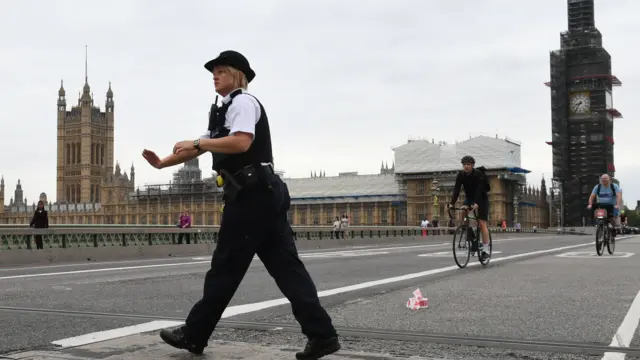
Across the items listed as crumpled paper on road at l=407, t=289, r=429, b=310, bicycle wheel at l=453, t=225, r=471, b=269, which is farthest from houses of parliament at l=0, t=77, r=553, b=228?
crumpled paper on road at l=407, t=289, r=429, b=310

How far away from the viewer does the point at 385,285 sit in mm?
8539

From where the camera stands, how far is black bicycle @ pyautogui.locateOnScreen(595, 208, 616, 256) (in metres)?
14.3

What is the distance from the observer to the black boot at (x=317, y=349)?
3893 mm

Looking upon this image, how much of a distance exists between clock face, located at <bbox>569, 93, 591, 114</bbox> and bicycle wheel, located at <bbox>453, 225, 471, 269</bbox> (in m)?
103

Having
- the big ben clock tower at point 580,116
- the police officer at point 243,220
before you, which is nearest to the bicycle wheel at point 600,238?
the police officer at point 243,220

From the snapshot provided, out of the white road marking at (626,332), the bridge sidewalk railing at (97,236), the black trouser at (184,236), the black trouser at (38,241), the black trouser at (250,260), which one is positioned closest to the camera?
the black trouser at (250,260)

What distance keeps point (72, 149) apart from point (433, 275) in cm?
17058

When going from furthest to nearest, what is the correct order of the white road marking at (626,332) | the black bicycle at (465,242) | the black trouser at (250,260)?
the black bicycle at (465,242), the white road marking at (626,332), the black trouser at (250,260)

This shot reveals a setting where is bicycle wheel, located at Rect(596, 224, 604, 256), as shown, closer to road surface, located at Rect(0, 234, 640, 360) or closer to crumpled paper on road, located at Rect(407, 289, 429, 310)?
road surface, located at Rect(0, 234, 640, 360)

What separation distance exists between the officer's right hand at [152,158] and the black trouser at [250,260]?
433 millimetres

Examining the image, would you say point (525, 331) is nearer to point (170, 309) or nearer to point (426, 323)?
point (426, 323)

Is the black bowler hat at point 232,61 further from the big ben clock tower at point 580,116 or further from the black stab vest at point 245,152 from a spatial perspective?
the big ben clock tower at point 580,116

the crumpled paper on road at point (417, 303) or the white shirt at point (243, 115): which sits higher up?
the white shirt at point (243, 115)

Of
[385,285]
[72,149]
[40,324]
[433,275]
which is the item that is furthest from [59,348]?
[72,149]
